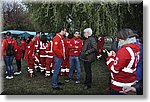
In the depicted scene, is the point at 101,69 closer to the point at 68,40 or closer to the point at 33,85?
the point at 68,40

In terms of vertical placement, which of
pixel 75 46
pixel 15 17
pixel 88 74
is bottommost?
pixel 88 74

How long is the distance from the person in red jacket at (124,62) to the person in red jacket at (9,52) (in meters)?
1.31

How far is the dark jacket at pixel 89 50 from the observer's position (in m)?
3.19

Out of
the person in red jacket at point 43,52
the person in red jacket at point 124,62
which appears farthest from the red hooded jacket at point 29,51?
the person in red jacket at point 124,62

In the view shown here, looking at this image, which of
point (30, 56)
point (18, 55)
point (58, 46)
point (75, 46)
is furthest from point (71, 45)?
point (18, 55)

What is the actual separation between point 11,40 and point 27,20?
315 millimetres

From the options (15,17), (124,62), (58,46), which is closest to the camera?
(124,62)

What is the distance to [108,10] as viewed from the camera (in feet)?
10.6

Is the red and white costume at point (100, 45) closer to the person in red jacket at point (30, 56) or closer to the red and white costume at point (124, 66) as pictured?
the red and white costume at point (124, 66)

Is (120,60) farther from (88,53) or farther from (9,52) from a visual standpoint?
(9,52)

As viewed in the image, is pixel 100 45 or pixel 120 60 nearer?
pixel 120 60

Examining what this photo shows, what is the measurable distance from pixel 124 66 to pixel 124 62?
0.22 ft

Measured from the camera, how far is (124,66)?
2480mm

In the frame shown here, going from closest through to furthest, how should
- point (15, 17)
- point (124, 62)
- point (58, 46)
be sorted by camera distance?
1. point (124, 62)
2. point (15, 17)
3. point (58, 46)
